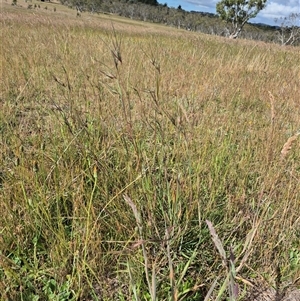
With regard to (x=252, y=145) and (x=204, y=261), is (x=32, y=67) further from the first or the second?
(x=204, y=261)

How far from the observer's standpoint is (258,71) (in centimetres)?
423

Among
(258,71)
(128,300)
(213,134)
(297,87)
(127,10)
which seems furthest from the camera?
(127,10)

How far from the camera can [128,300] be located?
1033 millimetres

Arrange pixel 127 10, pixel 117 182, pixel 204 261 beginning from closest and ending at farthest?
pixel 204 261
pixel 117 182
pixel 127 10

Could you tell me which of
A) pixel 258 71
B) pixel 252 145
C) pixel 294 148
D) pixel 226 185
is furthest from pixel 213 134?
pixel 258 71

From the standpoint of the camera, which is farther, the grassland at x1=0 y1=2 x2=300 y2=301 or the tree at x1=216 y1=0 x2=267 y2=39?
the tree at x1=216 y1=0 x2=267 y2=39

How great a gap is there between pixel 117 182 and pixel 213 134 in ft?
2.63

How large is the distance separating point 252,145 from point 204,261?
984 mm

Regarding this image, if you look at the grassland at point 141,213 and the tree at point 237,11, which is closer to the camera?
the grassland at point 141,213

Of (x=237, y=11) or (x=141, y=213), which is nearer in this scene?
(x=141, y=213)

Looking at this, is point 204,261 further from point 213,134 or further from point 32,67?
point 32,67

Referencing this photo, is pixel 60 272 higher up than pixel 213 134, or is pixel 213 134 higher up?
pixel 213 134

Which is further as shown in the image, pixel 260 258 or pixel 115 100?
pixel 115 100

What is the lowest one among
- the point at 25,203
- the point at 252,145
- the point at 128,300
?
the point at 128,300
